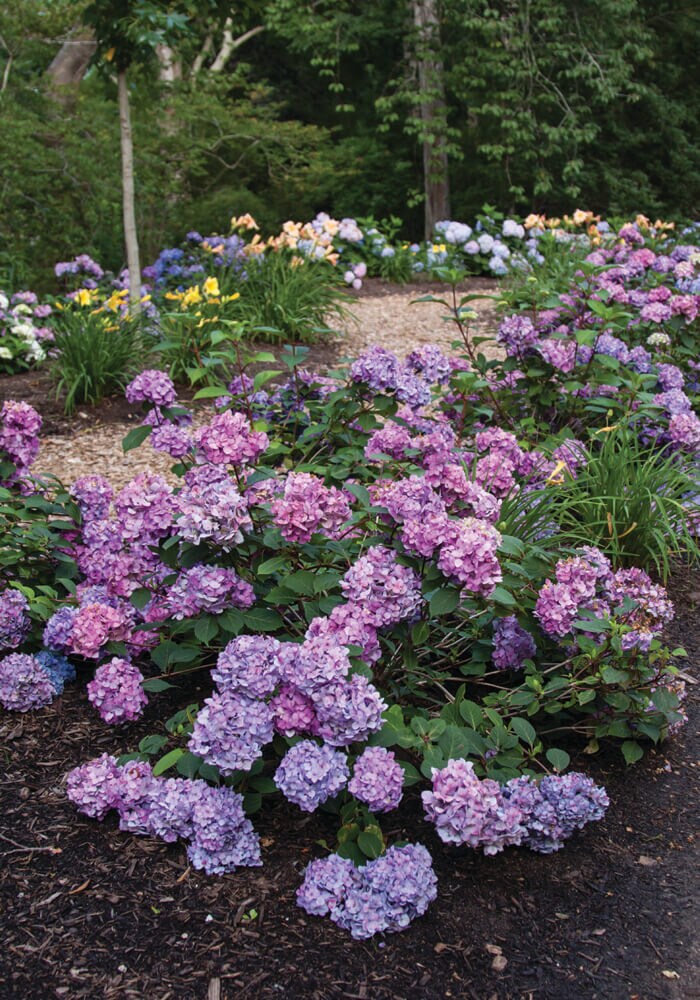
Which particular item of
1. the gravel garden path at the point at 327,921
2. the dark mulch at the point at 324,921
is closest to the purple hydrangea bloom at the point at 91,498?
the gravel garden path at the point at 327,921

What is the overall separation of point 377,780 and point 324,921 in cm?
29

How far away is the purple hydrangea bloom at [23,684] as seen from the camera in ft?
7.88

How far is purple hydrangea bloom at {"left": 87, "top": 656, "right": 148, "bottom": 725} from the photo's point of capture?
223 centimetres

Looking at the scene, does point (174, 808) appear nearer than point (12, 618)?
Yes

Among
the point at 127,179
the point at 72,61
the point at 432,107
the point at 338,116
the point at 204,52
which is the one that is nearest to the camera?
the point at 127,179

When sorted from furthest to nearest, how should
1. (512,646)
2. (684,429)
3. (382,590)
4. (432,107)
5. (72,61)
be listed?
(72,61), (432,107), (684,429), (512,646), (382,590)

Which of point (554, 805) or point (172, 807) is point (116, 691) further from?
point (554, 805)

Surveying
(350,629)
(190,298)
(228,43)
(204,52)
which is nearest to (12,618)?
(350,629)

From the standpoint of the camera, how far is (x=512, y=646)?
2344 mm

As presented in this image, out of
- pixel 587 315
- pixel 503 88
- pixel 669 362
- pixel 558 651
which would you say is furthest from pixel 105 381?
pixel 503 88

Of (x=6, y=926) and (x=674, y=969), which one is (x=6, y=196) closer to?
(x=6, y=926)

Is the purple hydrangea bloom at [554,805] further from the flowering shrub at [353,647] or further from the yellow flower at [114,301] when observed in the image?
the yellow flower at [114,301]

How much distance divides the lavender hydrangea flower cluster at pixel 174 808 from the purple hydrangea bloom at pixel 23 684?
41cm

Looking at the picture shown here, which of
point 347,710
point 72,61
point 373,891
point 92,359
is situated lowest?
point 92,359
